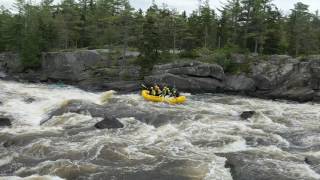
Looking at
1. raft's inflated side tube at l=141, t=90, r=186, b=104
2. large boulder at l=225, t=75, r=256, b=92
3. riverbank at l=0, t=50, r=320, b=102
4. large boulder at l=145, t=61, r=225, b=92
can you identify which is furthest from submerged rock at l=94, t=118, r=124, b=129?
large boulder at l=225, t=75, r=256, b=92

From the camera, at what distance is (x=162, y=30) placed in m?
51.2

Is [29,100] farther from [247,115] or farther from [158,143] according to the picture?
[247,115]

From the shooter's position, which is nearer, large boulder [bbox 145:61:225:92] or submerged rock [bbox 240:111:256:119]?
submerged rock [bbox 240:111:256:119]

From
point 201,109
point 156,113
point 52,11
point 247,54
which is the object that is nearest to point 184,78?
point 247,54

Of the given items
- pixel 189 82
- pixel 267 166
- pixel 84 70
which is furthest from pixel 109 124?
pixel 84 70

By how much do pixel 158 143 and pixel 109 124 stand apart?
13.3 feet

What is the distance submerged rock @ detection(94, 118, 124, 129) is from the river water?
0.44 meters

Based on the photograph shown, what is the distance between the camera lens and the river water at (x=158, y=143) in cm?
1658

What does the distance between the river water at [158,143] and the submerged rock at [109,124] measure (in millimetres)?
439

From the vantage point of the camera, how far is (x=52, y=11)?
69.6 metres

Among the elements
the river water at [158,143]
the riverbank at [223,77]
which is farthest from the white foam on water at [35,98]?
the riverbank at [223,77]

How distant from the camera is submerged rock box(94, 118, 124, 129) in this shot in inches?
909

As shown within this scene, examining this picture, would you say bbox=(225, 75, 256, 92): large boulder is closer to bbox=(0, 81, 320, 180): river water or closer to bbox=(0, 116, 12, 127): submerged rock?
bbox=(0, 81, 320, 180): river water

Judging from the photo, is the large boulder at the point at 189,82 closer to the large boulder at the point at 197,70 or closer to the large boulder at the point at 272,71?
the large boulder at the point at 197,70
